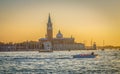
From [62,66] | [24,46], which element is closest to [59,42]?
[24,46]

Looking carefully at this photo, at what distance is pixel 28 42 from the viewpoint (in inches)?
3076

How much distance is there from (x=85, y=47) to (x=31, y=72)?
7007 cm

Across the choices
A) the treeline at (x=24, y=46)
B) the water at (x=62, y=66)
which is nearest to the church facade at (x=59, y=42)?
the treeline at (x=24, y=46)

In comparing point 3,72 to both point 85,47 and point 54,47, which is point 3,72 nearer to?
point 54,47

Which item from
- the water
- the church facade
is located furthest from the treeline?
the water

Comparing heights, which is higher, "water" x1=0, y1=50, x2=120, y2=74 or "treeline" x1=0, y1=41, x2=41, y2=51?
"treeline" x1=0, y1=41, x2=41, y2=51

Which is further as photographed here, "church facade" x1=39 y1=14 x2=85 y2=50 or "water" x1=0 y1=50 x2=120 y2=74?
"church facade" x1=39 y1=14 x2=85 y2=50

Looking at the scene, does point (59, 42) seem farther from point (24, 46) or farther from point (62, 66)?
point (62, 66)

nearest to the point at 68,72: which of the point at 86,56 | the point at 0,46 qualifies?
the point at 86,56

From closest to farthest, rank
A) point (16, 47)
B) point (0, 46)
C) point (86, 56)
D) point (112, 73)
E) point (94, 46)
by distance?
point (112, 73) < point (86, 56) < point (0, 46) < point (16, 47) < point (94, 46)

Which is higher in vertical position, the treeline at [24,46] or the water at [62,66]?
the treeline at [24,46]

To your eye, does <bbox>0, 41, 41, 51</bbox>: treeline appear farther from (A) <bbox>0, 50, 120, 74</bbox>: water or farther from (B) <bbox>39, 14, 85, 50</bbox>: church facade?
(A) <bbox>0, 50, 120, 74</bbox>: water

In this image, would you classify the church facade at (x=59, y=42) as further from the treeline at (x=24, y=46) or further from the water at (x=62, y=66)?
the water at (x=62, y=66)

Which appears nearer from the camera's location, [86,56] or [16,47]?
[86,56]
